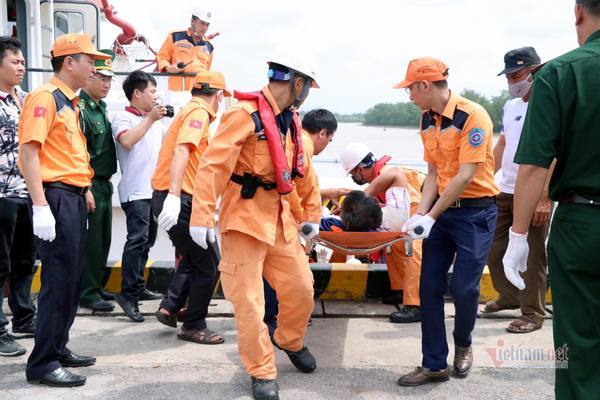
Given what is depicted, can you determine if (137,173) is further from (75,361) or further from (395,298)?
(395,298)

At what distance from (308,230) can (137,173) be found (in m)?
2.03

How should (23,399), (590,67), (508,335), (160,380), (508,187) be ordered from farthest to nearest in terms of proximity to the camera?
(508,187) → (508,335) → (160,380) → (23,399) → (590,67)

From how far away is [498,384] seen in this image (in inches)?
147

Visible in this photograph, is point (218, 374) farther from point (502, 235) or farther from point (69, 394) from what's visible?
point (502, 235)

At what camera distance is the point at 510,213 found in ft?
16.6

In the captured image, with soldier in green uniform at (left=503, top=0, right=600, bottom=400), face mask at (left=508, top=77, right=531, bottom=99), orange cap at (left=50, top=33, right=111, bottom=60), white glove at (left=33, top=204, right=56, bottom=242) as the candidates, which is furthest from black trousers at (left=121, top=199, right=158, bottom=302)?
soldier in green uniform at (left=503, top=0, right=600, bottom=400)

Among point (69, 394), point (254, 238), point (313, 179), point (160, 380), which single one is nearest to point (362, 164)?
point (313, 179)

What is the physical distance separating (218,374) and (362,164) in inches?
93.2

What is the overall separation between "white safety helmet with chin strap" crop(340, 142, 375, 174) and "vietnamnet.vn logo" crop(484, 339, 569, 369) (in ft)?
6.12

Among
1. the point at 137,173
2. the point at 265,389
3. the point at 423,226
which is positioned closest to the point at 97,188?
the point at 137,173

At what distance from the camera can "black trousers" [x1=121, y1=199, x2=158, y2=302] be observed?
5.06 metres

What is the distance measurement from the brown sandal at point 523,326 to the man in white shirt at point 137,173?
2.88 meters

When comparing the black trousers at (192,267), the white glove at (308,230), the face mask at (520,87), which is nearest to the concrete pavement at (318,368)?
the black trousers at (192,267)

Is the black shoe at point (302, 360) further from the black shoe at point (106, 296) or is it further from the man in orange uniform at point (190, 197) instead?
the black shoe at point (106, 296)
